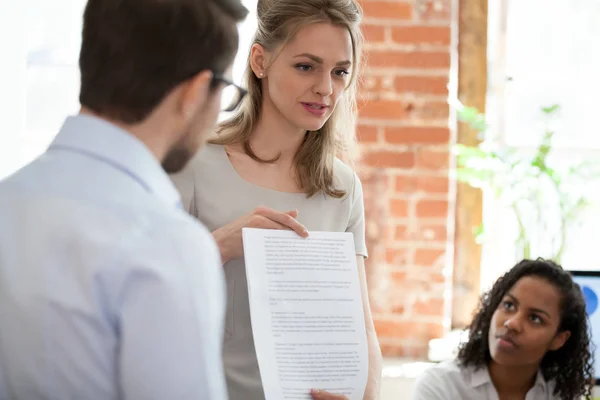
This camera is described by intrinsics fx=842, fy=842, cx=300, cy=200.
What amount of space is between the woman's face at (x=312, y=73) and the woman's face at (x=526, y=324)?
1.02m

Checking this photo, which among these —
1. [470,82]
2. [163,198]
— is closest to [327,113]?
[163,198]

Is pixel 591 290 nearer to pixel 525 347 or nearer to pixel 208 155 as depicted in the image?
pixel 525 347

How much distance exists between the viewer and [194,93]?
0.91 m

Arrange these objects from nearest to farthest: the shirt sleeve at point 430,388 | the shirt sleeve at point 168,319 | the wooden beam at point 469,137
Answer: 1. the shirt sleeve at point 168,319
2. the shirt sleeve at point 430,388
3. the wooden beam at point 469,137

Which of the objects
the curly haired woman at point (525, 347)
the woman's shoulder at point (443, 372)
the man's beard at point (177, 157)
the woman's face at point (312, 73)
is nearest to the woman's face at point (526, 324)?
the curly haired woman at point (525, 347)

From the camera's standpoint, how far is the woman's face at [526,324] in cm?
239

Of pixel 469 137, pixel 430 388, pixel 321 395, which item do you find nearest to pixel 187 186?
pixel 321 395

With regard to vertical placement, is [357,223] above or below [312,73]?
below

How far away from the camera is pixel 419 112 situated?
3.24 metres

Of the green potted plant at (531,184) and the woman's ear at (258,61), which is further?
the green potted plant at (531,184)

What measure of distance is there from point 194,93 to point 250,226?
2.12ft

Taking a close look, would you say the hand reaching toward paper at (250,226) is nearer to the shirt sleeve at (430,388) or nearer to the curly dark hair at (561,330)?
the shirt sleeve at (430,388)

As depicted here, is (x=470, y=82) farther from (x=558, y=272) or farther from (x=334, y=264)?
(x=334, y=264)

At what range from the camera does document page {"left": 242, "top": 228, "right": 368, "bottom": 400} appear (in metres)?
1.49
